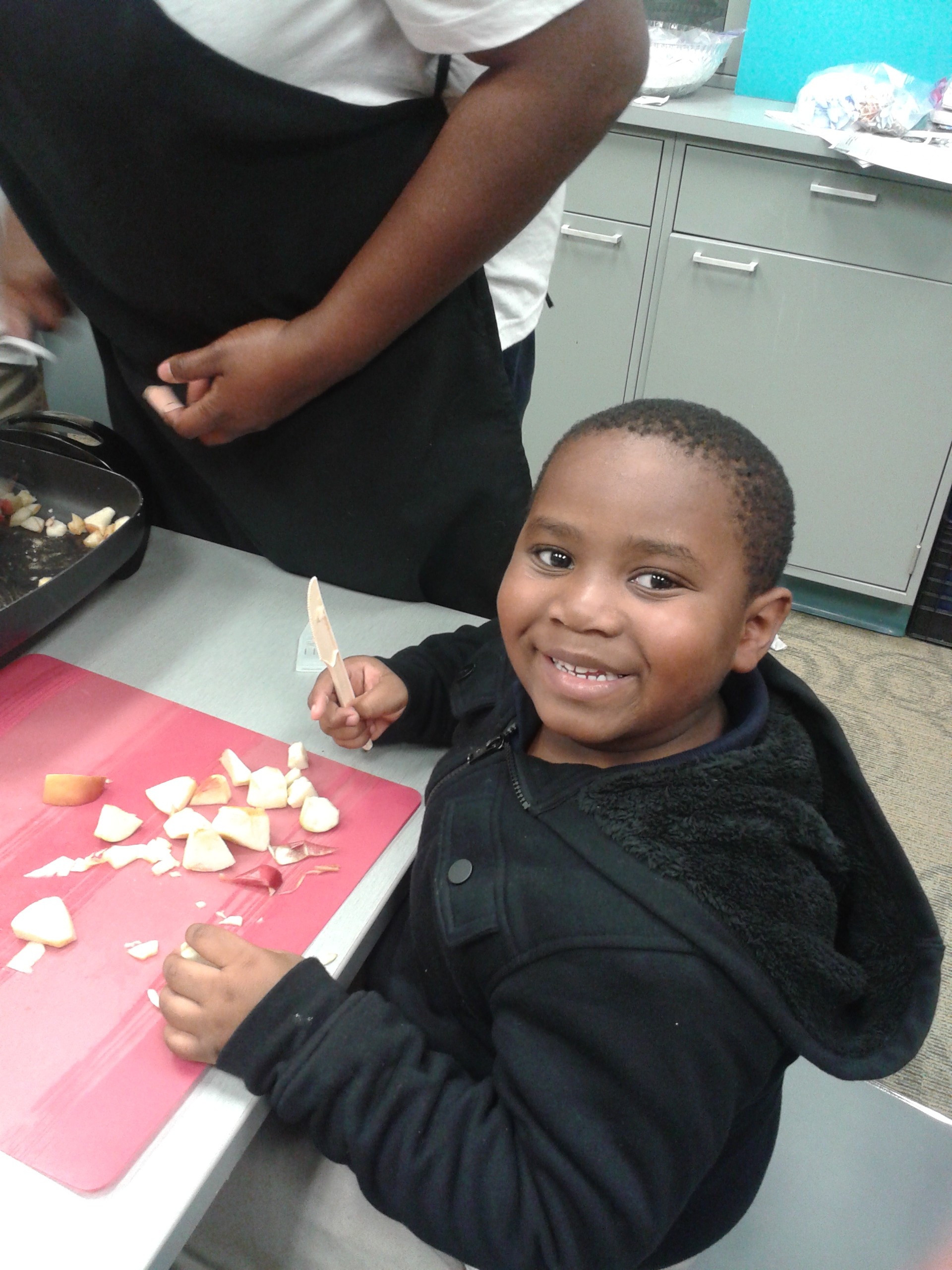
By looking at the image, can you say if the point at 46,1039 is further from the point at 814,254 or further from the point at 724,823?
the point at 814,254

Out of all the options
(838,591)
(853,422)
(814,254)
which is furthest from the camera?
(838,591)

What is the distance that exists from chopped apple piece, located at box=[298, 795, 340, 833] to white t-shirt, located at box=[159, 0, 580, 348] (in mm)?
530

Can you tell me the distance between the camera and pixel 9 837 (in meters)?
0.70

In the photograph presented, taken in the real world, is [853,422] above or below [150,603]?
below

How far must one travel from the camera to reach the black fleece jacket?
54cm

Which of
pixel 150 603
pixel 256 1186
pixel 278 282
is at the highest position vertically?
pixel 278 282

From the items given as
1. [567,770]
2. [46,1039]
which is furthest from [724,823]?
[46,1039]

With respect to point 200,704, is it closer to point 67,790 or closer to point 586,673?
point 67,790

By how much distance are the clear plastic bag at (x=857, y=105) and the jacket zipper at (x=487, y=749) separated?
5.39 feet

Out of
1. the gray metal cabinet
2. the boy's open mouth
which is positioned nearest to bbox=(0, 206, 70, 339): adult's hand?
the boy's open mouth

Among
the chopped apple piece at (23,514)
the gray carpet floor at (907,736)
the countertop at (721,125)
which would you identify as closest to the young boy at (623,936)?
the chopped apple piece at (23,514)

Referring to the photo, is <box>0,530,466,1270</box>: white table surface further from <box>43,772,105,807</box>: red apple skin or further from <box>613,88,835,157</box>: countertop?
<box>613,88,835,157</box>: countertop

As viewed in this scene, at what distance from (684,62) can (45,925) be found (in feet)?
6.76

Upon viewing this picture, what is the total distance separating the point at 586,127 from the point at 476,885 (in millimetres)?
552
